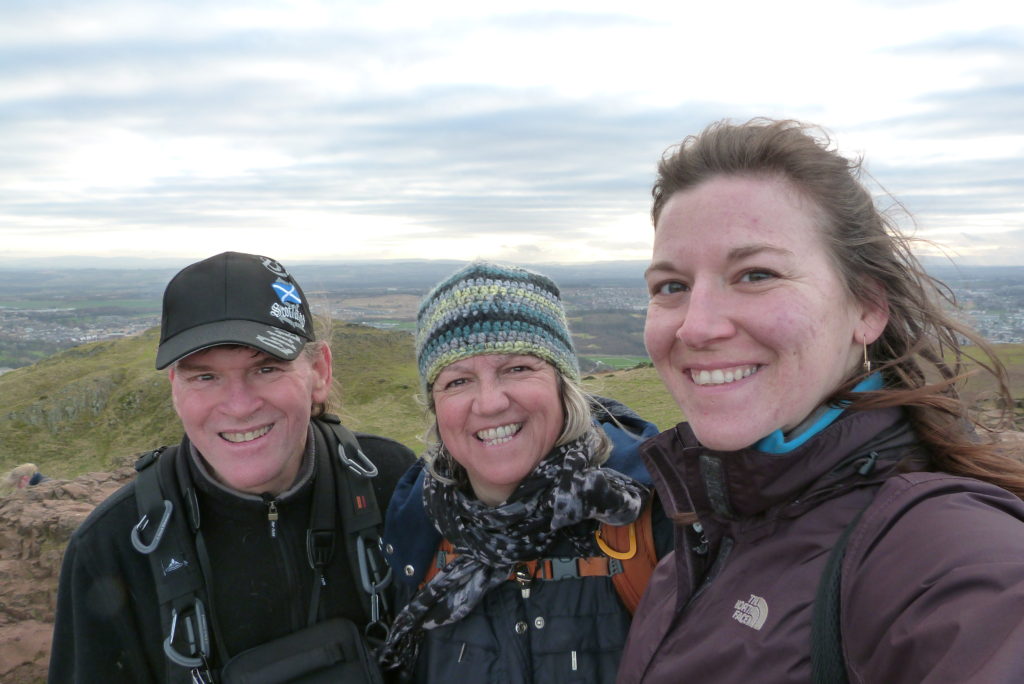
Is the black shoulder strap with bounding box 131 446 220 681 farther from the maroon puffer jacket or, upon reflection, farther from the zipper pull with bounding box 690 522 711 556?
the zipper pull with bounding box 690 522 711 556

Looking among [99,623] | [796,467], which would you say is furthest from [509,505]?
[99,623]

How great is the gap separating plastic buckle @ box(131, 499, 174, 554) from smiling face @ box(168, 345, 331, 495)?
38 cm

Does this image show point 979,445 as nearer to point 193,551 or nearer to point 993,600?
point 993,600

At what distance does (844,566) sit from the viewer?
1865mm

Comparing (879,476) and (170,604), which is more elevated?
(879,476)

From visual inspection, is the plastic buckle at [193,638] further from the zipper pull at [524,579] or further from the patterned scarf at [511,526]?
the zipper pull at [524,579]

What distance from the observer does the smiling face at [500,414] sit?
3.85 metres

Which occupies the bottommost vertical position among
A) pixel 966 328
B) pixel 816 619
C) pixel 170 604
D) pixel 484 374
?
pixel 170 604

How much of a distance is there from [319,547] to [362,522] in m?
0.32

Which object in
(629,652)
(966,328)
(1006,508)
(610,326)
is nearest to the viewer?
(1006,508)

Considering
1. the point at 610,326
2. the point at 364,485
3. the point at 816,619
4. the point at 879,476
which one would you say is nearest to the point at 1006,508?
the point at 879,476

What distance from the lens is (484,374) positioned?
153 inches

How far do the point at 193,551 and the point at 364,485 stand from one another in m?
1.13

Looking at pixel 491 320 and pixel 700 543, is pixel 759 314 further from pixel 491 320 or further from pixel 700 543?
pixel 491 320
